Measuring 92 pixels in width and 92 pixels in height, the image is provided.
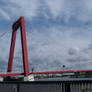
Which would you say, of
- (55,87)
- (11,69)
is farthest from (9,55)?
(55,87)

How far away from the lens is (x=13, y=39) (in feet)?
214

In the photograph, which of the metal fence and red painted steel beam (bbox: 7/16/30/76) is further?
red painted steel beam (bbox: 7/16/30/76)

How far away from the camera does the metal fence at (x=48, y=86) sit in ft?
61.7

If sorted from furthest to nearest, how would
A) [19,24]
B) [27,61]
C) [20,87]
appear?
[19,24]
[27,61]
[20,87]

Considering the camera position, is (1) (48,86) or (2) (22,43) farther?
(2) (22,43)

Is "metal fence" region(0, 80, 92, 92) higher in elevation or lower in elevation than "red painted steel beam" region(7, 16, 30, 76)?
lower

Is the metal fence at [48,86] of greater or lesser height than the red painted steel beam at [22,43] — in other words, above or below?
below

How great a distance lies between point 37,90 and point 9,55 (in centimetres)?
4286

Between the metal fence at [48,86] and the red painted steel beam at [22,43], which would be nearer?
the metal fence at [48,86]

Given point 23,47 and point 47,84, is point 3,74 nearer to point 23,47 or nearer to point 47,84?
point 23,47

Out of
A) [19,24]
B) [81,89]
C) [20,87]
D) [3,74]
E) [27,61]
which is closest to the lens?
[81,89]

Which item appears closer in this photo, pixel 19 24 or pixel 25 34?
pixel 25 34

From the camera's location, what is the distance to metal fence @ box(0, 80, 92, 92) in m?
18.8

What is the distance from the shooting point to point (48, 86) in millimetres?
20922
